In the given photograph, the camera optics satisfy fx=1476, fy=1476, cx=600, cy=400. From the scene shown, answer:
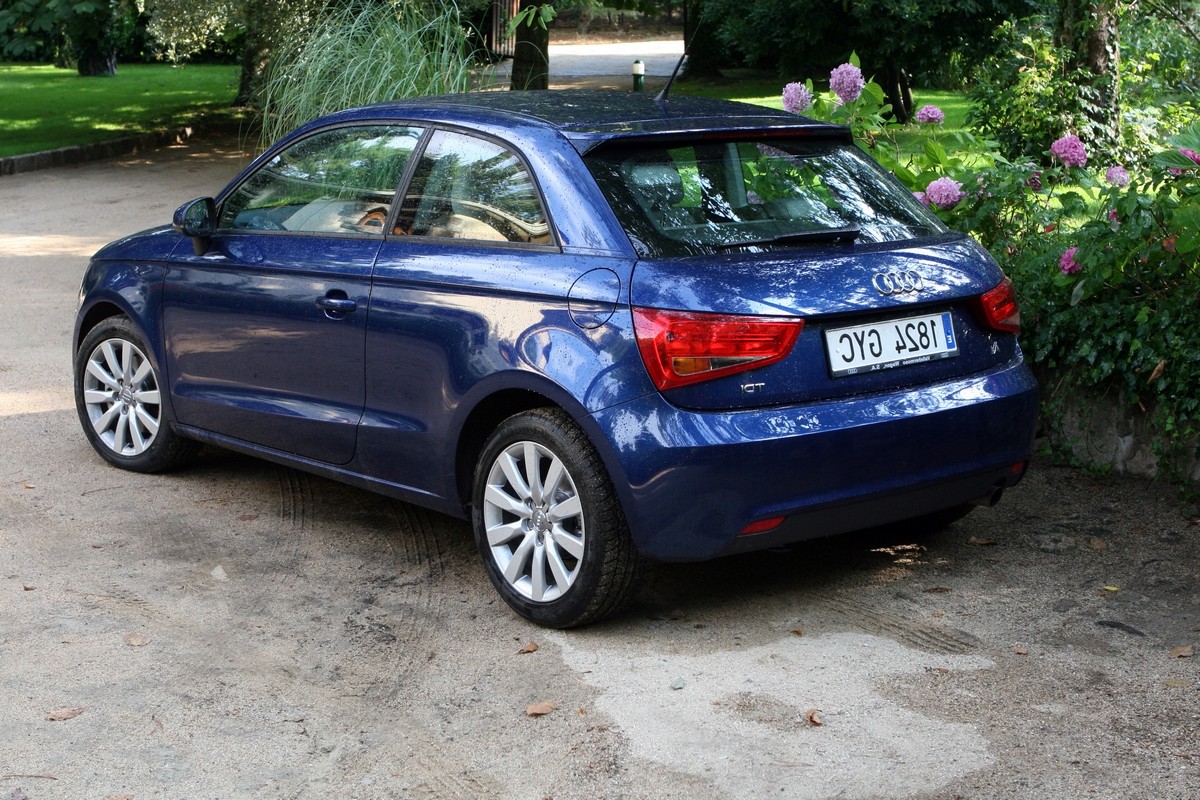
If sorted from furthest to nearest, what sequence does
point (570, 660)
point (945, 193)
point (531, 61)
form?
point (531, 61) → point (945, 193) → point (570, 660)

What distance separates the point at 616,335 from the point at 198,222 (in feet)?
7.65

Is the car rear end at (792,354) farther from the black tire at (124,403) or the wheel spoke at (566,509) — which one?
the black tire at (124,403)

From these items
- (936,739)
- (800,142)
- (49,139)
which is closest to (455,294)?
(800,142)

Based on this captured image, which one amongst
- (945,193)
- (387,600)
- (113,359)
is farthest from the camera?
(945,193)

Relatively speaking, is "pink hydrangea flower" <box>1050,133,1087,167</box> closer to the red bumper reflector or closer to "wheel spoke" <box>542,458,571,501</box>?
the red bumper reflector

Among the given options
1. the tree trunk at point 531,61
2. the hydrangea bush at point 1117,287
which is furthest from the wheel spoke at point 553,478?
the tree trunk at point 531,61

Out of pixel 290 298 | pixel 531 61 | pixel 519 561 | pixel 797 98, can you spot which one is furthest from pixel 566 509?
pixel 531 61

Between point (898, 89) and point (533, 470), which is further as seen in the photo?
point (898, 89)

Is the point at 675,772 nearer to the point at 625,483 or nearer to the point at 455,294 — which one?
the point at 625,483

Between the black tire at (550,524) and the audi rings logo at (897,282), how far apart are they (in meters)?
1.02

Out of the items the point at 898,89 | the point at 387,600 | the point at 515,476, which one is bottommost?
the point at 387,600

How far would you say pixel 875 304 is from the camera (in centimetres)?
450

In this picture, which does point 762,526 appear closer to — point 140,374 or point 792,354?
point 792,354

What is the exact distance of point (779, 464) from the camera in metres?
4.31
